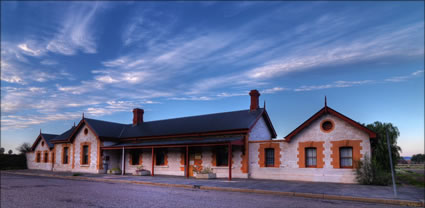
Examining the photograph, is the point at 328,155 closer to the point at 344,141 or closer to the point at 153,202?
the point at 344,141

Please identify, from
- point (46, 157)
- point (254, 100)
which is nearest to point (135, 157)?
point (254, 100)

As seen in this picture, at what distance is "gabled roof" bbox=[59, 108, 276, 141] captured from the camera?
23.5m

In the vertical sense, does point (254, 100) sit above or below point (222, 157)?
above

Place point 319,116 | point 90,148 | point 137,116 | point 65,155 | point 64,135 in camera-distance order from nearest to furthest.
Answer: point 319,116
point 90,148
point 137,116
point 65,155
point 64,135

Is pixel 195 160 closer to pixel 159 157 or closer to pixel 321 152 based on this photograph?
pixel 159 157

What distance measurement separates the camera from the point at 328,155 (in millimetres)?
18891

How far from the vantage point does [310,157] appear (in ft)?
64.7

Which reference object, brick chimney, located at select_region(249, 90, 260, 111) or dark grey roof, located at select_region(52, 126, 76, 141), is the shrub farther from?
dark grey roof, located at select_region(52, 126, 76, 141)

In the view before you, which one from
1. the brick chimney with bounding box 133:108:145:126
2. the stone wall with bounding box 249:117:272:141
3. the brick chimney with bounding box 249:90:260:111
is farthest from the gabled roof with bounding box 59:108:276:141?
the brick chimney with bounding box 133:108:145:126

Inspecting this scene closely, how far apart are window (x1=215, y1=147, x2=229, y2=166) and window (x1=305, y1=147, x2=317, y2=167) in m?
5.74

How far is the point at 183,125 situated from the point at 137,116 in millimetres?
7916

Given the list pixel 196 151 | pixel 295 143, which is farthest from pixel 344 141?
pixel 196 151

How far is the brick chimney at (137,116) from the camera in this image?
108 feet

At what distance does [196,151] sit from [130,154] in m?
7.65
